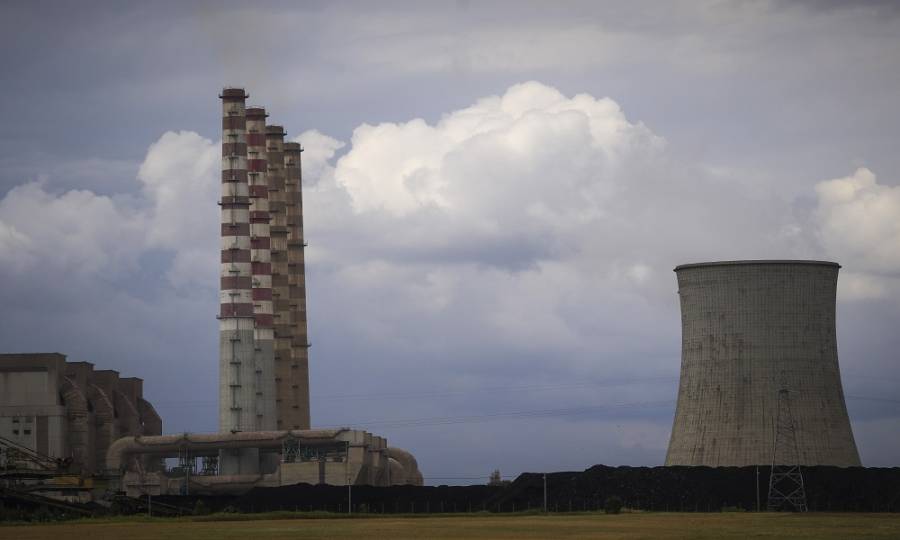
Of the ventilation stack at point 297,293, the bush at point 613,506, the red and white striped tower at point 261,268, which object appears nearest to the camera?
the bush at point 613,506

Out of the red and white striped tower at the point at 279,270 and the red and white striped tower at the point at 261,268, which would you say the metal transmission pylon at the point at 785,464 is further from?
the red and white striped tower at the point at 279,270

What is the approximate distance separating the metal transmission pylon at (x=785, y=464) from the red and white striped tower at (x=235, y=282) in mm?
32232

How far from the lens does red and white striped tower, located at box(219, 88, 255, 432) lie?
76.5 m

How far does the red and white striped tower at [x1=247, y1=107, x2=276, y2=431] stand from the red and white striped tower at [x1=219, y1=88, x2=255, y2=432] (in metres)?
1.62

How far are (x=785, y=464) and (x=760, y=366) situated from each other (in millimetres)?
4084

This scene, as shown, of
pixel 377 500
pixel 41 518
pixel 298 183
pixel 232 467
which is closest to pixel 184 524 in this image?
pixel 41 518

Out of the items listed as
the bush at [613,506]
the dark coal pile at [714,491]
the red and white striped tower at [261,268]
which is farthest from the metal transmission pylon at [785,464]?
the red and white striped tower at [261,268]

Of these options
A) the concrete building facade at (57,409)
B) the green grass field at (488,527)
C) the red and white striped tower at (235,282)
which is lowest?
the green grass field at (488,527)

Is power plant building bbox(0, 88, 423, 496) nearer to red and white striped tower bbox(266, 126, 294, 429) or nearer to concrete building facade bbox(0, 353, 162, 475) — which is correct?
concrete building facade bbox(0, 353, 162, 475)

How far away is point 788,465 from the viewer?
180 ft

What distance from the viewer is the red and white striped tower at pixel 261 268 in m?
79.3

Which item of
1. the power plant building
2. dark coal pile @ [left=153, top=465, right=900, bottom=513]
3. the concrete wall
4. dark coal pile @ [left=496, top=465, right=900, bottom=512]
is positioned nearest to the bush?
dark coal pile @ [left=153, top=465, right=900, bottom=513]

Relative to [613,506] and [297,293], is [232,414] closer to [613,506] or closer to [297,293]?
[297,293]

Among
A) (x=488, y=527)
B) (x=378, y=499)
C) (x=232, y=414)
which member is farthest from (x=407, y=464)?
(x=488, y=527)
